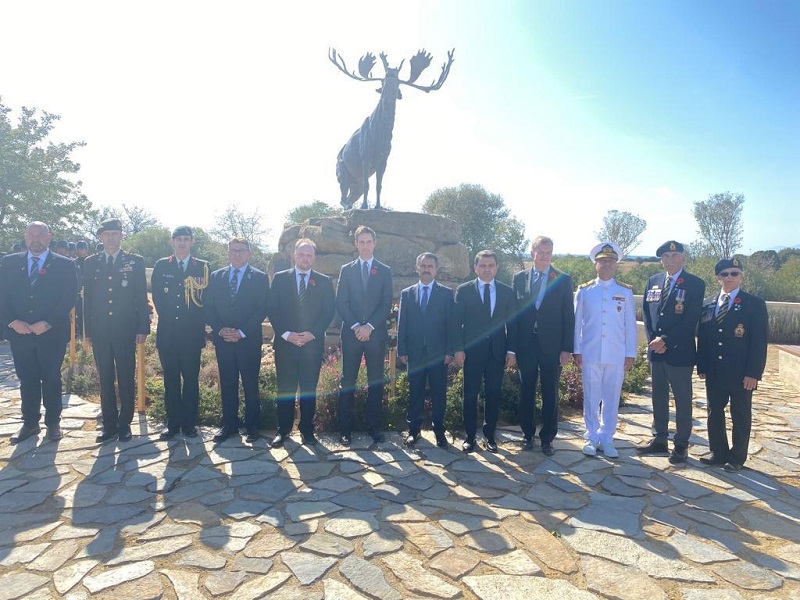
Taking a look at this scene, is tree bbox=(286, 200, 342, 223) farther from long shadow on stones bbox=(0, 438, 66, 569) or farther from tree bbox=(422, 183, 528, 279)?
long shadow on stones bbox=(0, 438, 66, 569)

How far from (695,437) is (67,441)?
601 cm

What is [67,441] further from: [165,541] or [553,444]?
[553,444]

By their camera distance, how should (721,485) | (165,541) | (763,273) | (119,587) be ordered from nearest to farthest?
(119,587) < (165,541) < (721,485) < (763,273)

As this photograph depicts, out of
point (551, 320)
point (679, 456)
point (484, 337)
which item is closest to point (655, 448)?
point (679, 456)

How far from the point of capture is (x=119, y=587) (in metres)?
2.55

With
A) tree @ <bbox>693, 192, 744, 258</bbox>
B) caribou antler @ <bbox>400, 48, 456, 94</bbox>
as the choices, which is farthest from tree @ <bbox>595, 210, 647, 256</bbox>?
caribou antler @ <bbox>400, 48, 456, 94</bbox>

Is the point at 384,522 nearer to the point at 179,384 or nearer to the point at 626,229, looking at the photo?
the point at 179,384

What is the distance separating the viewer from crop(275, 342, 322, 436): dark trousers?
4793mm

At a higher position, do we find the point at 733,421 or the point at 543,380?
the point at 543,380

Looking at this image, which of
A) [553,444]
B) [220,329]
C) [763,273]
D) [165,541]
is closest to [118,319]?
[220,329]

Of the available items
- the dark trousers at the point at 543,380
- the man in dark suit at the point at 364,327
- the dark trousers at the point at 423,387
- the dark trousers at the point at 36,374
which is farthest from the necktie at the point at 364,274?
the dark trousers at the point at 36,374

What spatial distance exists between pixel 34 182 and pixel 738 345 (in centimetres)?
2075

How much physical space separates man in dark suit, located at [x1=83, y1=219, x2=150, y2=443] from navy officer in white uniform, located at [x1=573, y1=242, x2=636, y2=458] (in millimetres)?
4106

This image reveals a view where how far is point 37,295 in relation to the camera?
4.81 meters
